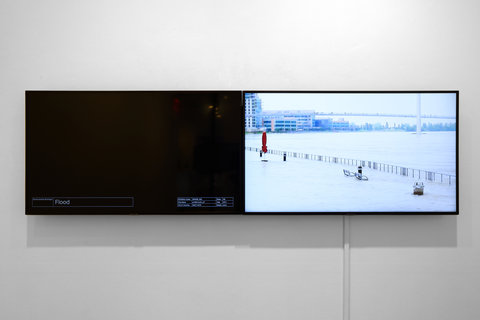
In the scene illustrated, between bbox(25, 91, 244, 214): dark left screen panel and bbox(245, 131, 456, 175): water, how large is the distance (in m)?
0.24

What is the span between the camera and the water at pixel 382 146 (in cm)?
201

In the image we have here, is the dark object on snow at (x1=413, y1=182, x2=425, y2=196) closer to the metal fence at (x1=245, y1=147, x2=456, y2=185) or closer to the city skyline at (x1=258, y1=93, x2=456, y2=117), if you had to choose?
the metal fence at (x1=245, y1=147, x2=456, y2=185)

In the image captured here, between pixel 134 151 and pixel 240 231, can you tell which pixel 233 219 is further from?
pixel 134 151

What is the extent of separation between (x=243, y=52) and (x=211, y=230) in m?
1.07

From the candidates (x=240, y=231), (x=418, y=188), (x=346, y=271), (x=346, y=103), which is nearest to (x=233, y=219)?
(x=240, y=231)

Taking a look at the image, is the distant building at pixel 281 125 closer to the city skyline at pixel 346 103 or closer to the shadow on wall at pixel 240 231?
the city skyline at pixel 346 103

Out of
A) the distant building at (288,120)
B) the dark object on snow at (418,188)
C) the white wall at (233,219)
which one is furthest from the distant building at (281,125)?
the dark object on snow at (418,188)

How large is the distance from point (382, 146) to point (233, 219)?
3.14ft

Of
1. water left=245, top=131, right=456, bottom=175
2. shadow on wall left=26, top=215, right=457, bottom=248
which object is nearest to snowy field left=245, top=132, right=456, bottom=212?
water left=245, top=131, right=456, bottom=175

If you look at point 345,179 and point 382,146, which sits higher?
point 382,146

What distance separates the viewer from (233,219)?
2102mm

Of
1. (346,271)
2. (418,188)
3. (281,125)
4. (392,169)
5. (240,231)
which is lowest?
(346,271)
